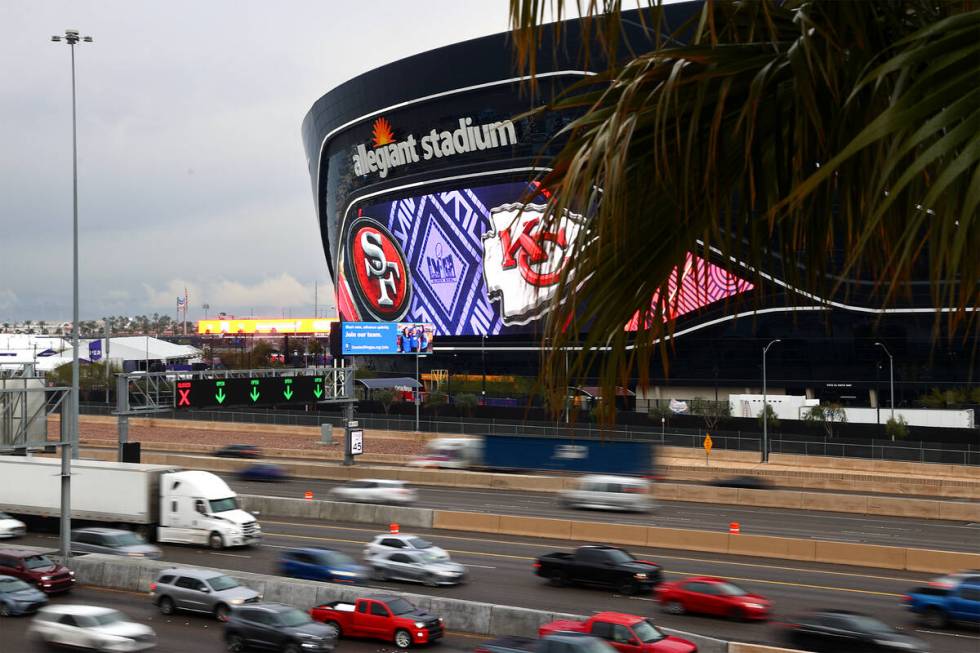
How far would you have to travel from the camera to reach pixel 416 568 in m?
29.6

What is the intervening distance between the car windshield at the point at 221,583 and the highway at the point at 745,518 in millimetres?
18249

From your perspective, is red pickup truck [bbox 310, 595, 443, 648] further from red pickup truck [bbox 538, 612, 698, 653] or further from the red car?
the red car

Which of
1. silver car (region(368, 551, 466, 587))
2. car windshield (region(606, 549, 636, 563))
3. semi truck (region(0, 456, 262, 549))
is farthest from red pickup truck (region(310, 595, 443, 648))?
semi truck (region(0, 456, 262, 549))

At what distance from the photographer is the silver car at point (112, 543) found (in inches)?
1270

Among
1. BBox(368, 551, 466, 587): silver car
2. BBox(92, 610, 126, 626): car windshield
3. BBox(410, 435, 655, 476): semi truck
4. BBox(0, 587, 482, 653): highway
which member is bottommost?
BBox(0, 587, 482, 653): highway

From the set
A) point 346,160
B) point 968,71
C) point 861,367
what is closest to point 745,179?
point 968,71

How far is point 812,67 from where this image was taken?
2953 mm

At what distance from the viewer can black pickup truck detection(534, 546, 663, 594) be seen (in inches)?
1101

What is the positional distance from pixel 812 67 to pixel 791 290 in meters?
0.90

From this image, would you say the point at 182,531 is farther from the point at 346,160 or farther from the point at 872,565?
the point at 346,160

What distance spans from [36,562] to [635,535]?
18.8 metres

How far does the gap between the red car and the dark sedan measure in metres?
2.89

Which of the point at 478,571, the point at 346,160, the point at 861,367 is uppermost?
the point at 346,160

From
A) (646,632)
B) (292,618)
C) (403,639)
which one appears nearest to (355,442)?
(403,639)
